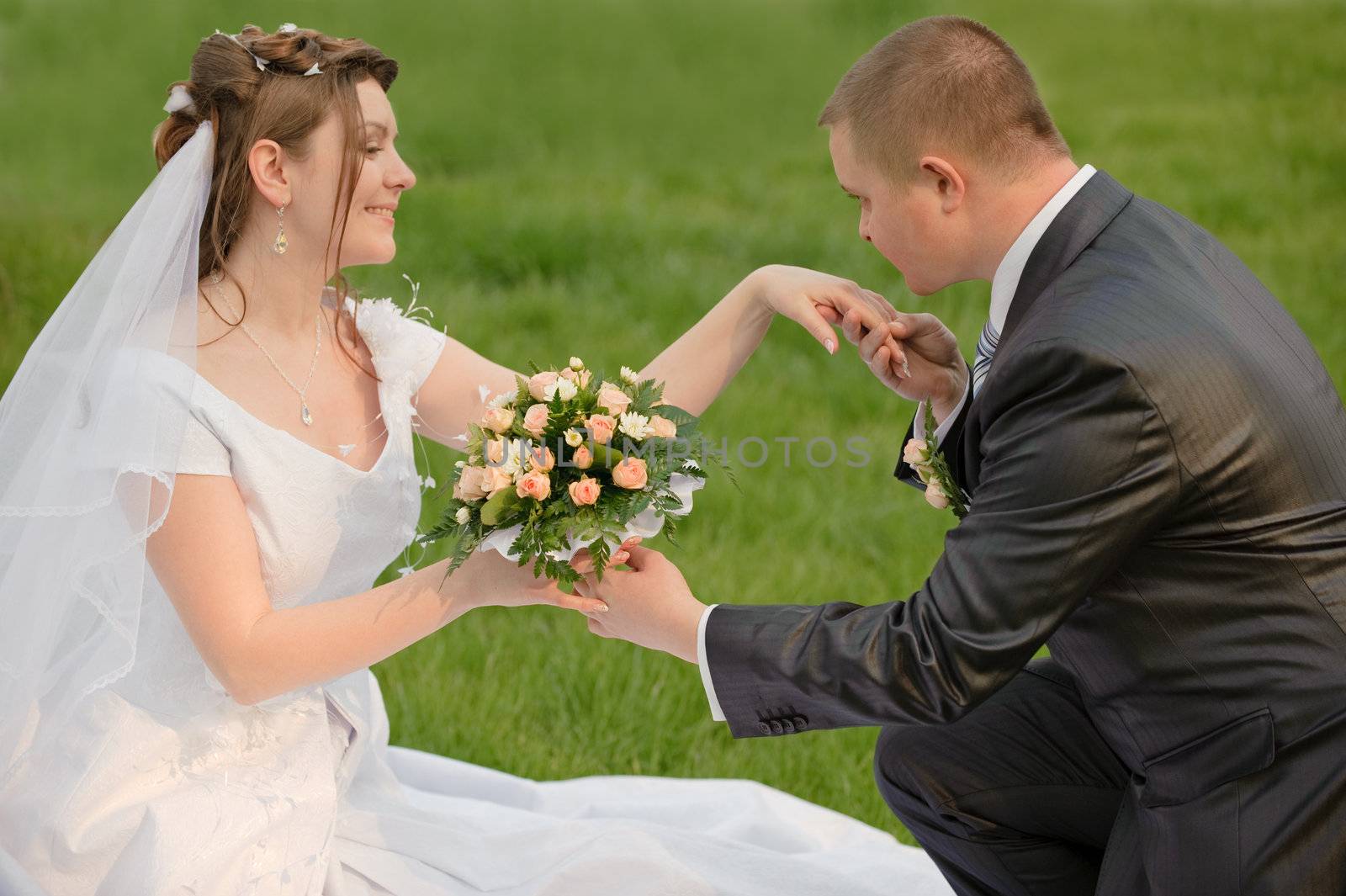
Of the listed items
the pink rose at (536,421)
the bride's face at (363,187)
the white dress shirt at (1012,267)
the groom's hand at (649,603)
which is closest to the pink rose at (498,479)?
the pink rose at (536,421)

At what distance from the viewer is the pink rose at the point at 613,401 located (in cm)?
320

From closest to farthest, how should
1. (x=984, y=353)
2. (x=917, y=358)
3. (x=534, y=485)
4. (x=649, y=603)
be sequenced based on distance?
(x=534, y=485)
(x=649, y=603)
(x=984, y=353)
(x=917, y=358)

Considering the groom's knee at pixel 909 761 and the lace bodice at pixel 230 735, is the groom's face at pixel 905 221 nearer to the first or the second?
the groom's knee at pixel 909 761

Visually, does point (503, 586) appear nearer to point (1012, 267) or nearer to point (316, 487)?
point (316, 487)

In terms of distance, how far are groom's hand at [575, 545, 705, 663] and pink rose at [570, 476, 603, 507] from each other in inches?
10.6

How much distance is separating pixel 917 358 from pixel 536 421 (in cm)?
119

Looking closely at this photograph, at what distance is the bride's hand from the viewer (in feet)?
12.2

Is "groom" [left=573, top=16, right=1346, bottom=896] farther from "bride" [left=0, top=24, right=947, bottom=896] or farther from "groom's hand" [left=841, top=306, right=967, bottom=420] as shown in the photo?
"bride" [left=0, top=24, right=947, bottom=896]

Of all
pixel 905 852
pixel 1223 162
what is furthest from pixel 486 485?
pixel 1223 162

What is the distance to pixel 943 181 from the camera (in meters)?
3.22

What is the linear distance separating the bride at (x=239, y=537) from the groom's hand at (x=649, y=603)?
0.08m

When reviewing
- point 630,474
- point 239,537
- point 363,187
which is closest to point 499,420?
point 630,474

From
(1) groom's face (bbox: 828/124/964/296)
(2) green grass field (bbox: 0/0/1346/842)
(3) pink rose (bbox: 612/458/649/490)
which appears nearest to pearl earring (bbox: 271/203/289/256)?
(3) pink rose (bbox: 612/458/649/490)

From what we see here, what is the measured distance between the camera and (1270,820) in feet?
9.12
